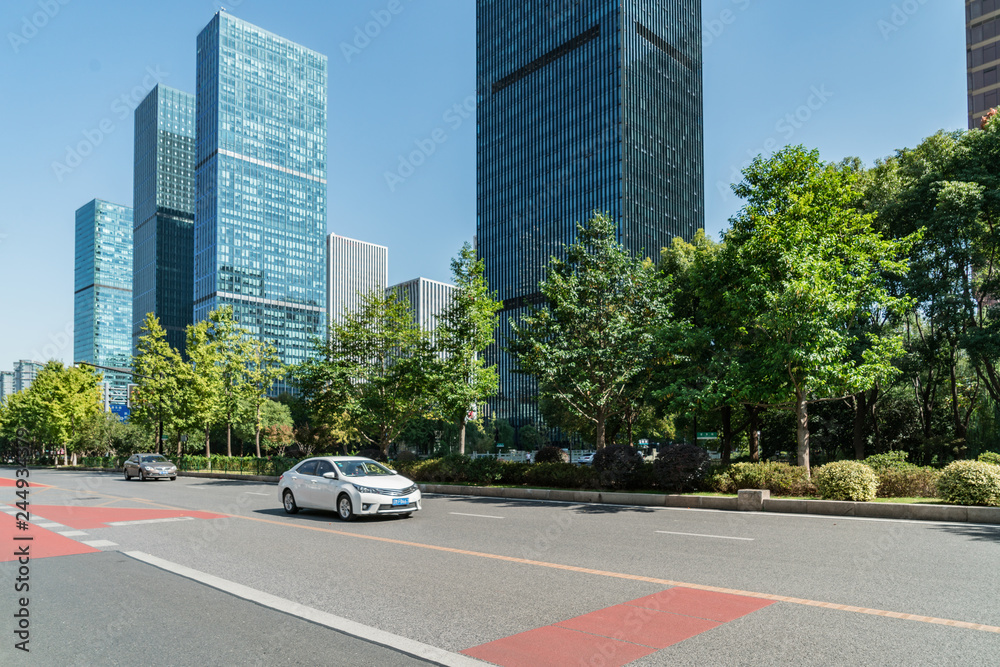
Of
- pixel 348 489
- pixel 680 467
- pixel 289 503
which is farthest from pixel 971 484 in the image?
pixel 289 503

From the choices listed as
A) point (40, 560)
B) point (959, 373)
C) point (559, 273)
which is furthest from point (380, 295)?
point (959, 373)

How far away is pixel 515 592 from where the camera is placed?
750 centimetres

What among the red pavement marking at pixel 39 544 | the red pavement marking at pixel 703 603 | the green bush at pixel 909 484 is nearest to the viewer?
the red pavement marking at pixel 703 603

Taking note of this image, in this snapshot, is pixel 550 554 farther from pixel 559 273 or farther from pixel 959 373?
pixel 959 373

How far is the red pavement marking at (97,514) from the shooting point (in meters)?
15.1

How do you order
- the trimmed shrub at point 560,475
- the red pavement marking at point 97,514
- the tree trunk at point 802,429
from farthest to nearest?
the trimmed shrub at point 560,475, the tree trunk at point 802,429, the red pavement marking at point 97,514

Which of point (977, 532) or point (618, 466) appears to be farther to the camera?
point (618, 466)

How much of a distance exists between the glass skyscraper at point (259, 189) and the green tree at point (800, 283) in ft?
493

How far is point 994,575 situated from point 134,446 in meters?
74.6

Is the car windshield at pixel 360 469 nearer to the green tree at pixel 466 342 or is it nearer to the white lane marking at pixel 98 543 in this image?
the white lane marking at pixel 98 543

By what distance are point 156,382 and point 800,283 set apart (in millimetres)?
42585

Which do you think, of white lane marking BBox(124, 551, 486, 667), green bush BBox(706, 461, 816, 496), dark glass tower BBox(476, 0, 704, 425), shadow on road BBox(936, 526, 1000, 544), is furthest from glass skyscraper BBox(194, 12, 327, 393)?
shadow on road BBox(936, 526, 1000, 544)

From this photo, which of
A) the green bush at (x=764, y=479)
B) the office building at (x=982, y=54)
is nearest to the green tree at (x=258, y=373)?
the green bush at (x=764, y=479)

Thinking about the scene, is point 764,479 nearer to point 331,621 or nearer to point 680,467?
point 680,467
